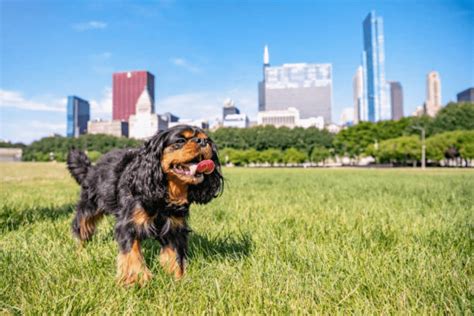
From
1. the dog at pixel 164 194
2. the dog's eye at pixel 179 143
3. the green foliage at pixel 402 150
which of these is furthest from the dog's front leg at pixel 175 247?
the green foliage at pixel 402 150

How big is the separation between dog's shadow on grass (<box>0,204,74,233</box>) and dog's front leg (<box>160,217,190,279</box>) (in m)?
3.15

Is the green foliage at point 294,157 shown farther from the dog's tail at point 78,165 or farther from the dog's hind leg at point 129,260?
the dog's hind leg at point 129,260

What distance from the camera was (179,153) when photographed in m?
3.01

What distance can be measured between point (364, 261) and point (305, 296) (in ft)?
3.38

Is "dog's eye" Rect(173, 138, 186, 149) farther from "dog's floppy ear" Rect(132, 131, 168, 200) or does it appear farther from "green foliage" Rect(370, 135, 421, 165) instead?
"green foliage" Rect(370, 135, 421, 165)

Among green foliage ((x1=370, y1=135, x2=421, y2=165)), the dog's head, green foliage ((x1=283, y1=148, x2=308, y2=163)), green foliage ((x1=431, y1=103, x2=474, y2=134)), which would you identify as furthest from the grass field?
green foliage ((x1=283, y1=148, x2=308, y2=163))

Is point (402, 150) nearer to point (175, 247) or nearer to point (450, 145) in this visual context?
point (450, 145)

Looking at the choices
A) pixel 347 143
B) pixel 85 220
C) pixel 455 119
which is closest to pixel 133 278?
pixel 85 220

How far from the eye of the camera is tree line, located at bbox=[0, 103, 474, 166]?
62.1 meters

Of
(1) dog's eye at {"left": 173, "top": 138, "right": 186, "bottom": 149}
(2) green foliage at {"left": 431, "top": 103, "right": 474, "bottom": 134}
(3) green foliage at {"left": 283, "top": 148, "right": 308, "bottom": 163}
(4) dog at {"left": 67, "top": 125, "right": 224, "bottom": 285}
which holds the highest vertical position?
(2) green foliage at {"left": 431, "top": 103, "right": 474, "bottom": 134}

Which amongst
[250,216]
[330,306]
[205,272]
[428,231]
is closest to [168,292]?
[205,272]

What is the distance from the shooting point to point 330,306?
239 cm

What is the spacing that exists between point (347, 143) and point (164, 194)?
299 ft

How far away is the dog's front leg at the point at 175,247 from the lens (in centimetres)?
323
